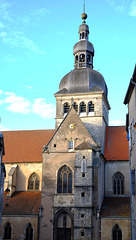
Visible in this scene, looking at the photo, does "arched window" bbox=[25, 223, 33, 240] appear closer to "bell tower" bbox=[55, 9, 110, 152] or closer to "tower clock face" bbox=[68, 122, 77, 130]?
"tower clock face" bbox=[68, 122, 77, 130]

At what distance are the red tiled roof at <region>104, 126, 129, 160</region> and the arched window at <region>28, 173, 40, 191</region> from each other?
871 cm

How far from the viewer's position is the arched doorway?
31719mm

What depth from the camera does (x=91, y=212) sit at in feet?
103

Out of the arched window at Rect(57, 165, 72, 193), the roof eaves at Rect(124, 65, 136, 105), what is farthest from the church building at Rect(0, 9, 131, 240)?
the roof eaves at Rect(124, 65, 136, 105)

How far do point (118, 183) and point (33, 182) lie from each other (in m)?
10.1

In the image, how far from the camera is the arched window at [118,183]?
36312 mm

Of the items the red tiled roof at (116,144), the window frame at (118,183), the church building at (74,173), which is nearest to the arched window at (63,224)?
the church building at (74,173)

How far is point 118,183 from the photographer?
36.7m

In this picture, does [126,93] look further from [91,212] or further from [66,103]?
[66,103]

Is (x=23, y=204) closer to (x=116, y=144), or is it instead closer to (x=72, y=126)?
(x=72, y=126)

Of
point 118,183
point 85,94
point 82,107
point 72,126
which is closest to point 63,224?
point 118,183

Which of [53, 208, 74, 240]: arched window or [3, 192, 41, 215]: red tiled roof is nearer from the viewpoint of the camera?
[53, 208, 74, 240]: arched window

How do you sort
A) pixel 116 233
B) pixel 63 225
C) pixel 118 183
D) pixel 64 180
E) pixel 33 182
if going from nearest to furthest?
pixel 116 233
pixel 63 225
pixel 64 180
pixel 118 183
pixel 33 182

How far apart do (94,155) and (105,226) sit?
282 inches
